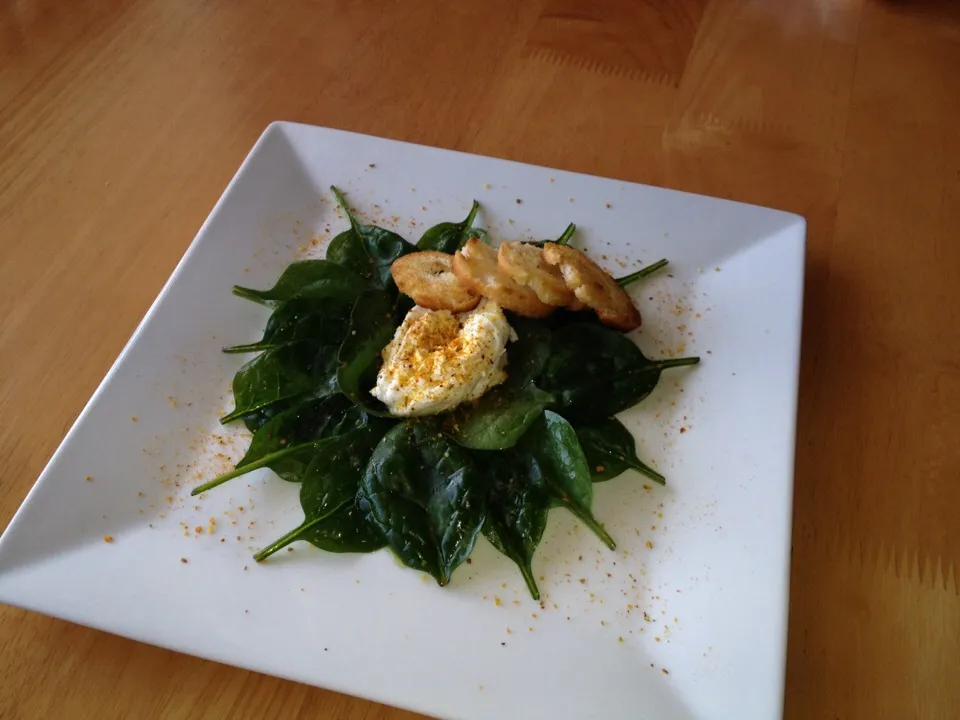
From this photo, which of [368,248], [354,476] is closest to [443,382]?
[354,476]

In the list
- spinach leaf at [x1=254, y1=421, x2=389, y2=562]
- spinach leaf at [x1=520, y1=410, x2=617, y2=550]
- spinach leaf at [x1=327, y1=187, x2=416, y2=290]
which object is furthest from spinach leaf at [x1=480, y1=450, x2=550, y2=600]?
spinach leaf at [x1=327, y1=187, x2=416, y2=290]

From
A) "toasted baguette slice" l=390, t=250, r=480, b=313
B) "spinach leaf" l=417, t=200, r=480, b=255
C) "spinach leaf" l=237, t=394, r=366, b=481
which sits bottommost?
"spinach leaf" l=237, t=394, r=366, b=481

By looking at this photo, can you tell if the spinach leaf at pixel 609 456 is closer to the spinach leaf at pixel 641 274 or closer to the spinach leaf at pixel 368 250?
the spinach leaf at pixel 641 274

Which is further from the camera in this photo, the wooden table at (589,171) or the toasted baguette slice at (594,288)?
the toasted baguette slice at (594,288)

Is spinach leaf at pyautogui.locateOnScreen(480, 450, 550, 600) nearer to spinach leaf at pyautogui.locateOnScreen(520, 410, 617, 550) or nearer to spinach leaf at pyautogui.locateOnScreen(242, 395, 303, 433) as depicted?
spinach leaf at pyautogui.locateOnScreen(520, 410, 617, 550)

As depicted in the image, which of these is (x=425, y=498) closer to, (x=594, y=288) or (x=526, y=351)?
(x=526, y=351)

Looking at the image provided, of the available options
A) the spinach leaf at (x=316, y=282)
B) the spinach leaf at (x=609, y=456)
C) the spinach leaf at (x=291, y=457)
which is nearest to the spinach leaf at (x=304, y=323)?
the spinach leaf at (x=316, y=282)

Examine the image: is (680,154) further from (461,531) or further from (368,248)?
(461,531)
